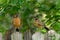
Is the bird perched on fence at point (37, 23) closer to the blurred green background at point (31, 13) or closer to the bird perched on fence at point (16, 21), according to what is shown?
the blurred green background at point (31, 13)

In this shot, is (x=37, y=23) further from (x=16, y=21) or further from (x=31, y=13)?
(x=16, y=21)

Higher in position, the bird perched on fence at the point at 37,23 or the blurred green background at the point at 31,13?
the blurred green background at the point at 31,13

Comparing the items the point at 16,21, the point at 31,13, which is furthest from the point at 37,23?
the point at 16,21

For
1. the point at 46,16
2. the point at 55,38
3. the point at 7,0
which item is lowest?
the point at 55,38

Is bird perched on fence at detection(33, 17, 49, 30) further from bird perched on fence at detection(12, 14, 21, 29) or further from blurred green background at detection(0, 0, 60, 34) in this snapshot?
bird perched on fence at detection(12, 14, 21, 29)

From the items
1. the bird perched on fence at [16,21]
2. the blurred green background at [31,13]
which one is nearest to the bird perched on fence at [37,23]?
the blurred green background at [31,13]

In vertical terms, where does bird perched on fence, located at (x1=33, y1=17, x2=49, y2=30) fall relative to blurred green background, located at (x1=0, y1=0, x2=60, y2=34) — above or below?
below

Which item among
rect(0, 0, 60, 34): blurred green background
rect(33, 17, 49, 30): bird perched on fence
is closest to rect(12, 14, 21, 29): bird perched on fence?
rect(0, 0, 60, 34): blurred green background

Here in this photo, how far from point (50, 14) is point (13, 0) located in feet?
2.06

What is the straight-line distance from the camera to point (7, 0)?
72.6 inches

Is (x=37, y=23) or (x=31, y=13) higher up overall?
(x=31, y=13)

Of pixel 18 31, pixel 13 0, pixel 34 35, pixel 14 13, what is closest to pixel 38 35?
pixel 34 35

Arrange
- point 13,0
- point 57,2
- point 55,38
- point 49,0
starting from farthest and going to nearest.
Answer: point 55,38 → point 49,0 → point 57,2 → point 13,0

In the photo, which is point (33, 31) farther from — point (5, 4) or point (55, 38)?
point (5, 4)
